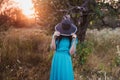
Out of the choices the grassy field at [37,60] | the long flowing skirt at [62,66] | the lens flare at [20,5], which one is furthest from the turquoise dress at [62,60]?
the lens flare at [20,5]

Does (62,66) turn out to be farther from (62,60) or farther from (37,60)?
(37,60)

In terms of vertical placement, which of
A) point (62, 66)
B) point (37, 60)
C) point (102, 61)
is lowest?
point (102, 61)

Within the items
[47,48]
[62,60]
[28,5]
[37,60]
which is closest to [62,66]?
[62,60]

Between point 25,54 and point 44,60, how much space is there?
604mm

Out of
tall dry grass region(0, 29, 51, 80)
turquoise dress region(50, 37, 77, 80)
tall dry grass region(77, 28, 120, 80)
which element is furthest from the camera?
tall dry grass region(77, 28, 120, 80)

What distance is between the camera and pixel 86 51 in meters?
7.69

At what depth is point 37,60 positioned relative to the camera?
7.75 meters

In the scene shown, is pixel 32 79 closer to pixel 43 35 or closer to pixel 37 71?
pixel 37 71

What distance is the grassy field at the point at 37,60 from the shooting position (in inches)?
285

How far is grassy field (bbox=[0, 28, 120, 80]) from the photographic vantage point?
723 cm

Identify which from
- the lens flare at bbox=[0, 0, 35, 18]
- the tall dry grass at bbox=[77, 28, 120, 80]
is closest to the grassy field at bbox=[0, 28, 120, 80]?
the tall dry grass at bbox=[77, 28, 120, 80]

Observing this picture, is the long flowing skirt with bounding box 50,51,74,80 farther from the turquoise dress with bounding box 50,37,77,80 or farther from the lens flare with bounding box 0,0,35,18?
the lens flare with bounding box 0,0,35,18

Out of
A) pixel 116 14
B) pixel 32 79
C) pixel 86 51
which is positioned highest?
pixel 116 14

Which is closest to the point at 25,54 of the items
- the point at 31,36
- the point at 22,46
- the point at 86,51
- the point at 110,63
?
the point at 22,46
